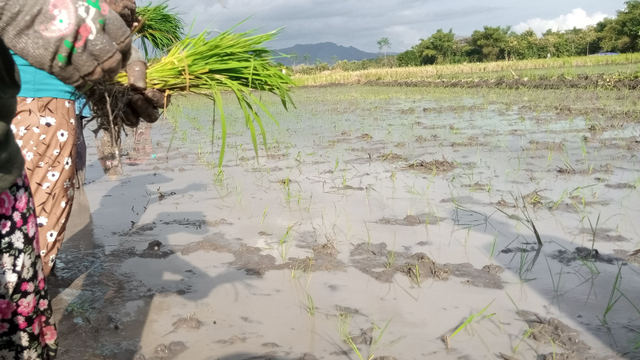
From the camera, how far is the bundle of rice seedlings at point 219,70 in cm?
180

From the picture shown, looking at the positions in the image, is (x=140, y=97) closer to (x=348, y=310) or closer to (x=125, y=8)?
(x=125, y=8)

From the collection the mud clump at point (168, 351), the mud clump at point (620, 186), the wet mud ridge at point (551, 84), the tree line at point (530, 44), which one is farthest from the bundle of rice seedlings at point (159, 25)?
the tree line at point (530, 44)

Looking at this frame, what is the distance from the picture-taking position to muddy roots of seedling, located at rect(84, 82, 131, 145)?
1792 millimetres

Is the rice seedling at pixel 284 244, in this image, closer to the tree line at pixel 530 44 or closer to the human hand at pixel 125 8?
the human hand at pixel 125 8

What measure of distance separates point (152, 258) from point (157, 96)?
1.41 metres

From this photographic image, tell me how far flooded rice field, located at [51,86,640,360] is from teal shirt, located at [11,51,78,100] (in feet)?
2.00

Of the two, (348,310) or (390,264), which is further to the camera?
(390,264)

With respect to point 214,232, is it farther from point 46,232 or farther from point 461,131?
point 461,131

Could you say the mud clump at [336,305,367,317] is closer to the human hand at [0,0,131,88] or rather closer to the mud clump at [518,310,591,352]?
the mud clump at [518,310,591,352]

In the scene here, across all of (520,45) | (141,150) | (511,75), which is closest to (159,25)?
(141,150)

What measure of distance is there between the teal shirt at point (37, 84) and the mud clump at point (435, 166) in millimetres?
3270

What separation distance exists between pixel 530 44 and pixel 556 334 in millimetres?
47288

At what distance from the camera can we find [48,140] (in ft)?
6.45

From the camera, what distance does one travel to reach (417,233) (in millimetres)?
3092
